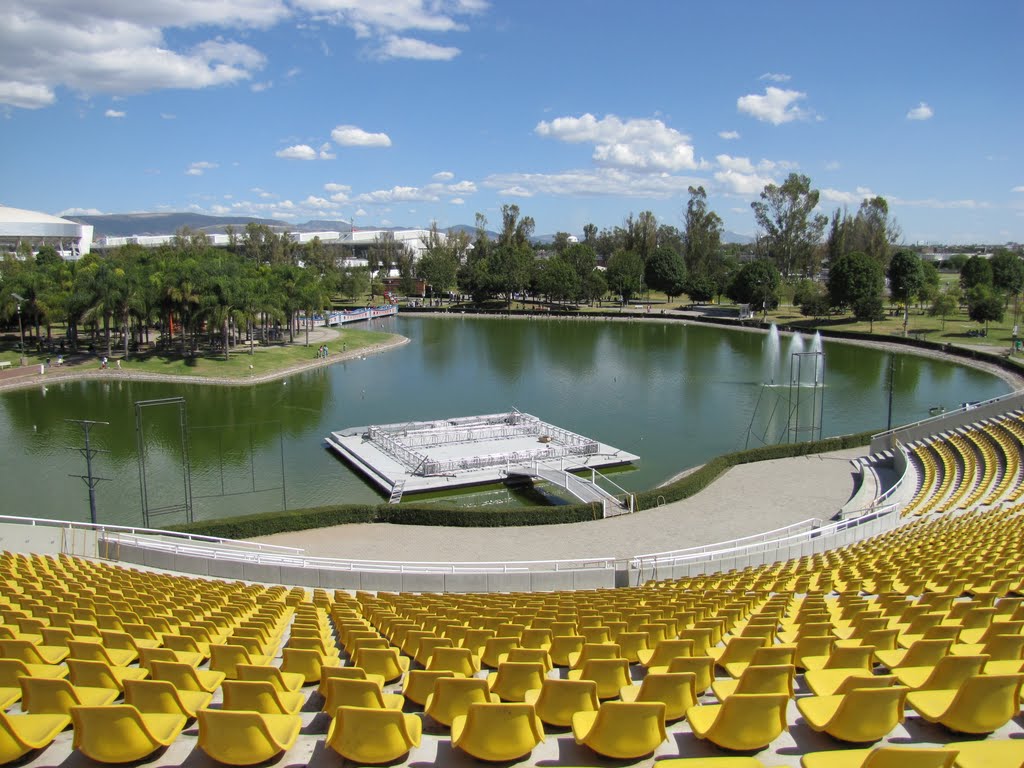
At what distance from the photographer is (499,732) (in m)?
5.54

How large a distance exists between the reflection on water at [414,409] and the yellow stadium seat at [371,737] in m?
25.0

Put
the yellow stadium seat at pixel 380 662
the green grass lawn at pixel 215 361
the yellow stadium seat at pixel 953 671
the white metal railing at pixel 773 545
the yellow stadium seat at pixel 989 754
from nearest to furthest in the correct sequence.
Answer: the yellow stadium seat at pixel 989 754
the yellow stadium seat at pixel 953 671
the yellow stadium seat at pixel 380 662
the white metal railing at pixel 773 545
the green grass lawn at pixel 215 361

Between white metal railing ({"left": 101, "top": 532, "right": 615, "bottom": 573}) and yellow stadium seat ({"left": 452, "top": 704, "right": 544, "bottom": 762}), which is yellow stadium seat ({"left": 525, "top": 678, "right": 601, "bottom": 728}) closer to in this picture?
yellow stadium seat ({"left": 452, "top": 704, "right": 544, "bottom": 762})

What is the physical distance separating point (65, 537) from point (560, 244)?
167042 millimetres

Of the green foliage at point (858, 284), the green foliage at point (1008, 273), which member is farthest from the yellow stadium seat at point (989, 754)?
the green foliage at point (1008, 273)

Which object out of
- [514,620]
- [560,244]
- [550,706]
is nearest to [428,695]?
[550,706]

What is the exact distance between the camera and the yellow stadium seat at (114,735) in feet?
18.1

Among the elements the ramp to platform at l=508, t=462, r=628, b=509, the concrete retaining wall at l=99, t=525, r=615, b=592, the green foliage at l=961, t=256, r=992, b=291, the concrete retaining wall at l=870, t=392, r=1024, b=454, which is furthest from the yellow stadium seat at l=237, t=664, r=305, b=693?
the green foliage at l=961, t=256, r=992, b=291

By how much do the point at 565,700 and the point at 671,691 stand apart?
2.90ft

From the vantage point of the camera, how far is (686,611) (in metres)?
10.5

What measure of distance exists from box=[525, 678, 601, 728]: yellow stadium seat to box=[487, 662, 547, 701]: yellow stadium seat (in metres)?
0.74

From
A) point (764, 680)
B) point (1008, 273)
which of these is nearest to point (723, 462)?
point (764, 680)

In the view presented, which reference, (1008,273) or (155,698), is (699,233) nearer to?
(1008,273)

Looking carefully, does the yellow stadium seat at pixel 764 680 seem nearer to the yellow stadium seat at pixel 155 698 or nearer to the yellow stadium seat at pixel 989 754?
the yellow stadium seat at pixel 989 754
